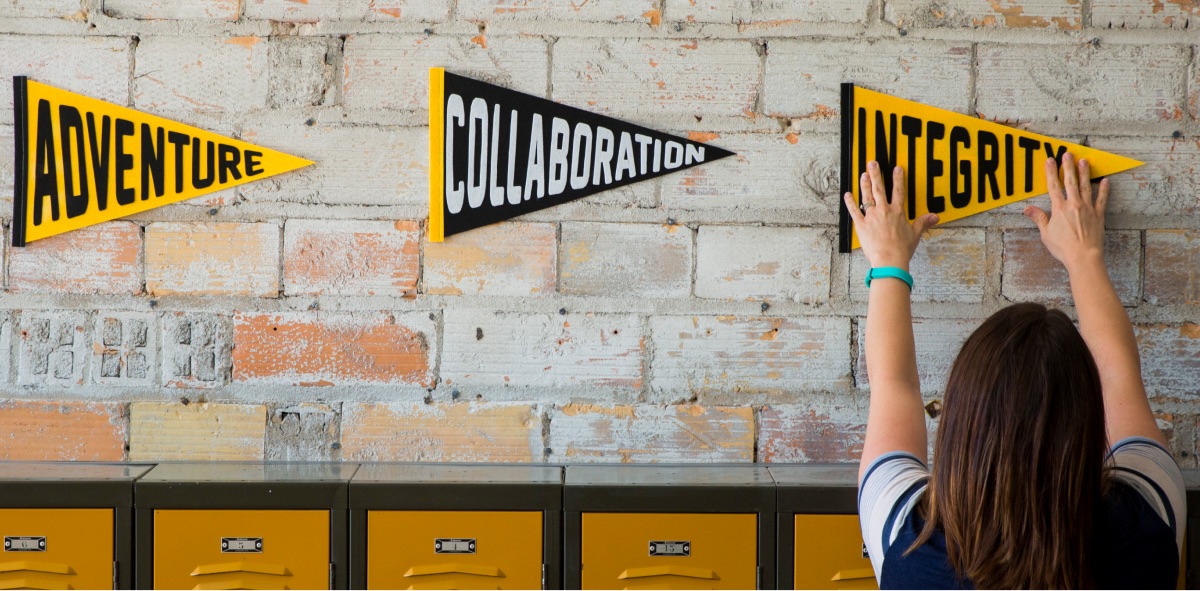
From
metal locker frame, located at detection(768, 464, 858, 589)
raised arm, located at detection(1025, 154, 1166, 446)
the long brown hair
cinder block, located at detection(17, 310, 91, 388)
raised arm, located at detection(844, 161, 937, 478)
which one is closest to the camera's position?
the long brown hair

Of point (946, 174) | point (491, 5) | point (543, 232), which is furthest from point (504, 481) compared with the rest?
point (946, 174)

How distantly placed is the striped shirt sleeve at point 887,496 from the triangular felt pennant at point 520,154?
96 cm

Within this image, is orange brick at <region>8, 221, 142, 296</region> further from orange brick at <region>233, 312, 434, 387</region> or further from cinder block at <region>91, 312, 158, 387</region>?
orange brick at <region>233, 312, 434, 387</region>

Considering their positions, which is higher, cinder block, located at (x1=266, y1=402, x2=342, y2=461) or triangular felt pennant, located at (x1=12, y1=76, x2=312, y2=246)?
triangular felt pennant, located at (x1=12, y1=76, x2=312, y2=246)

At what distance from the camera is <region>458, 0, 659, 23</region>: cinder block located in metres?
1.91

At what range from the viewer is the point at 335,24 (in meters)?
1.91

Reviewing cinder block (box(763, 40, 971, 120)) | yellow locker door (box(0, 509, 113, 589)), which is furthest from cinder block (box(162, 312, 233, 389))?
cinder block (box(763, 40, 971, 120))

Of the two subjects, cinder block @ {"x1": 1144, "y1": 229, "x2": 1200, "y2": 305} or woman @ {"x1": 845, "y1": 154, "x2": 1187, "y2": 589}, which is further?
cinder block @ {"x1": 1144, "y1": 229, "x2": 1200, "y2": 305}

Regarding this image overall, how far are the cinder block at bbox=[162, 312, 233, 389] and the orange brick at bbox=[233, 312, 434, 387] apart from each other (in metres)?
0.04

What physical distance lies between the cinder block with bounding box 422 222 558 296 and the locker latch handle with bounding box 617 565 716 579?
25.4 inches

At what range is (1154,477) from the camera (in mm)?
1094

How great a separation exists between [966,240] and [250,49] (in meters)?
1.68

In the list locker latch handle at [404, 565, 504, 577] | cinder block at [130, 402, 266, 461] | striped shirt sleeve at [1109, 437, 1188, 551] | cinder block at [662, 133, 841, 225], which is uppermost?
cinder block at [662, 133, 841, 225]

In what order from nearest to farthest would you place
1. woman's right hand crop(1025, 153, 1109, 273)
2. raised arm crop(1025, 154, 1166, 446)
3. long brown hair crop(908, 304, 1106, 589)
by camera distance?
long brown hair crop(908, 304, 1106, 589) → raised arm crop(1025, 154, 1166, 446) → woman's right hand crop(1025, 153, 1109, 273)
